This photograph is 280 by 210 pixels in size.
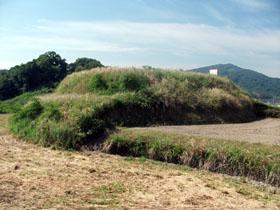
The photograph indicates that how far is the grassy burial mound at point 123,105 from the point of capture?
1351 centimetres

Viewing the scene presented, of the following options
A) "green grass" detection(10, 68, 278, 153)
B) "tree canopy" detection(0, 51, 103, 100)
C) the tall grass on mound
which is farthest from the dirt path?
"tree canopy" detection(0, 51, 103, 100)

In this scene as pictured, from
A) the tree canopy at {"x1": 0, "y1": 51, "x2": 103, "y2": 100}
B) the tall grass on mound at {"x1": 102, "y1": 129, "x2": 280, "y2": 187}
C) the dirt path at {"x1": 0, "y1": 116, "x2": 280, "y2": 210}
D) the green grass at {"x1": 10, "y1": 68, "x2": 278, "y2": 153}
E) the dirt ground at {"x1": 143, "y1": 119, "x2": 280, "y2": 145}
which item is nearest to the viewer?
the dirt path at {"x1": 0, "y1": 116, "x2": 280, "y2": 210}

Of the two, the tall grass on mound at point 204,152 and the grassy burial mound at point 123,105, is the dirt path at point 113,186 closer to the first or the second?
the tall grass on mound at point 204,152

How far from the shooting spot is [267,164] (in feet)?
33.9

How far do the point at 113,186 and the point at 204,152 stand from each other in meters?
3.31

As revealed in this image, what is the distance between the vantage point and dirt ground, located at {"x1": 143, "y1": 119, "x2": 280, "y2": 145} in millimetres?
13047

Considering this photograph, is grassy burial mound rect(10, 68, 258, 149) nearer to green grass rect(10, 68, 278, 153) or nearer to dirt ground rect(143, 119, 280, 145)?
green grass rect(10, 68, 278, 153)

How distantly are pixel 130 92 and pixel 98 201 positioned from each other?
31.4 feet

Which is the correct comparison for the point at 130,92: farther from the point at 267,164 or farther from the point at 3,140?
the point at 267,164

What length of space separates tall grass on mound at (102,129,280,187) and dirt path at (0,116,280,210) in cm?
46

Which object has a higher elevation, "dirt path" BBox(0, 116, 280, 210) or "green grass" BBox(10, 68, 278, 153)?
"green grass" BBox(10, 68, 278, 153)

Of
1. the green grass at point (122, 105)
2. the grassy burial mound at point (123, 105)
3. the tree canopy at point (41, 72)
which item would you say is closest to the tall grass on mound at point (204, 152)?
the green grass at point (122, 105)

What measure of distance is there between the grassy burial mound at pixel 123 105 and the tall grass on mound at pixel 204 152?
3.68 feet

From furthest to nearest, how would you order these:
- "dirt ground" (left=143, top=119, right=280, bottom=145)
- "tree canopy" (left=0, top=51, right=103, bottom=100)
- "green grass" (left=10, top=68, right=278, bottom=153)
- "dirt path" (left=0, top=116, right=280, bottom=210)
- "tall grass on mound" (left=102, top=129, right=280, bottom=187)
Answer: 1. "tree canopy" (left=0, top=51, right=103, bottom=100)
2. "green grass" (left=10, top=68, right=278, bottom=153)
3. "dirt ground" (left=143, top=119, right=280, bottom=145)
4. "tall grass on mound" (left=102, top=129, right=280, bottom=187)
5. "dirt path" (left=0, top=116, right=280, bottom=210)
